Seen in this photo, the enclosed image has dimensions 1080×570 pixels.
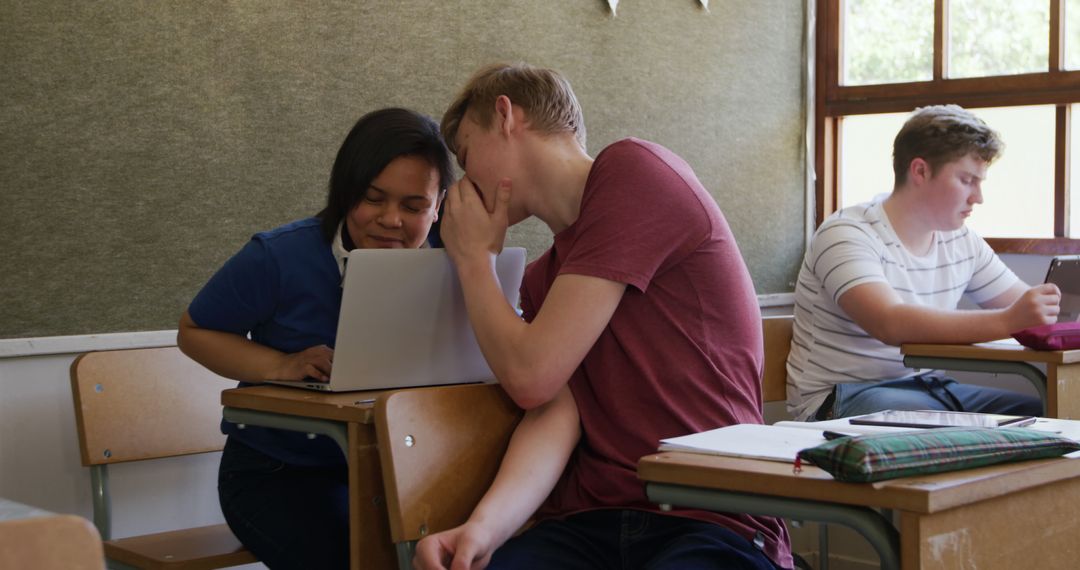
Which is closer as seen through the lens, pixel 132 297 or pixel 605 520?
pixel 605 520

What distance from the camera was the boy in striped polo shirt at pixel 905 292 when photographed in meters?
2.62

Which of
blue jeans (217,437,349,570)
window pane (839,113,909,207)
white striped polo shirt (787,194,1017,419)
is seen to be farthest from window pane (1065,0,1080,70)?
blue jeans (217,437,349,570)

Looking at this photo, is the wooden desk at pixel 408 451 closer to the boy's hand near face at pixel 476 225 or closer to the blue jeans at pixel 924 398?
the boy's hand near face at pixel 476 225

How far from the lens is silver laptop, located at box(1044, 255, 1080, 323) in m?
2.78

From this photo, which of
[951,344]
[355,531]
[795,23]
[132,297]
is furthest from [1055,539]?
[795,23]

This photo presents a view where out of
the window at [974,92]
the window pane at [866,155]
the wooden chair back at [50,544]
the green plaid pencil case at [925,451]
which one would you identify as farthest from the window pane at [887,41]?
the wooden chair back at [50,544]

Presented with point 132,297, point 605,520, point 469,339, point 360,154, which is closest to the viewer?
point 605,520

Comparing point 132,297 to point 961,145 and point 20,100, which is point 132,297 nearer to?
point 20,100

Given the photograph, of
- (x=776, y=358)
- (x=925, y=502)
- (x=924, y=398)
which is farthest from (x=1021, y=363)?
(x=925, y=502)

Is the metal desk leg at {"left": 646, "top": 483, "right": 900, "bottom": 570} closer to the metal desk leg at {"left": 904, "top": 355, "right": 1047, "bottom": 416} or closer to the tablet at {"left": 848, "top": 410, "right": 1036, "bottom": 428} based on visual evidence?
the tablet at {"left": 848, "top": 410, "right": 1036, "bottom": 428}

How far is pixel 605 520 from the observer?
57.3 inches

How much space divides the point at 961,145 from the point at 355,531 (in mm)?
1963

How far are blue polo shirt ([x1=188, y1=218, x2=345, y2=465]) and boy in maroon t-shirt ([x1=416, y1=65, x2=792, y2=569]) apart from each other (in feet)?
1.53

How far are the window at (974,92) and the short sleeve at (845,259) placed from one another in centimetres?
104
